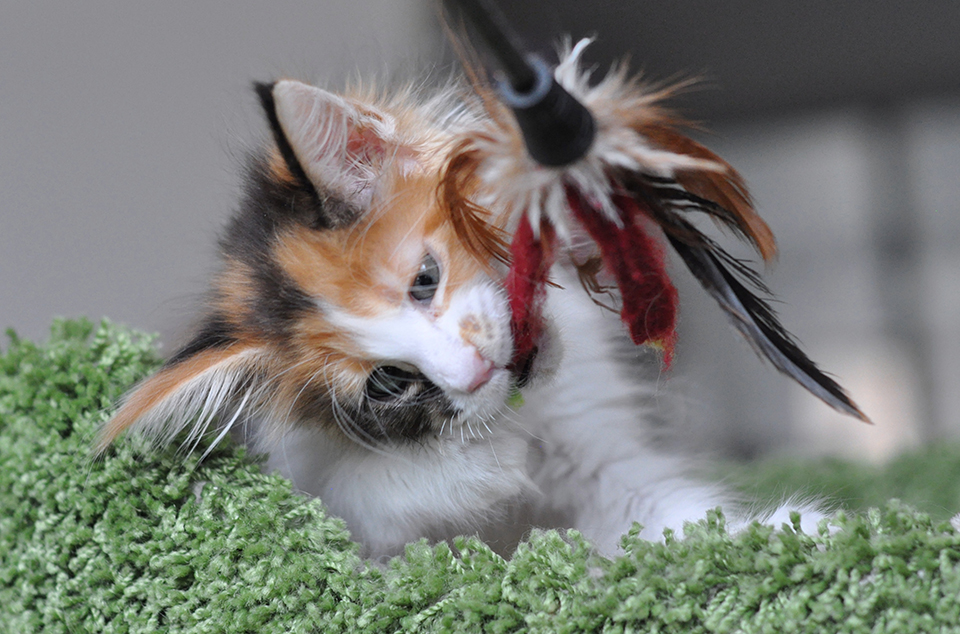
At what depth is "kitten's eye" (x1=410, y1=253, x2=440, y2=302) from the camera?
71 centimetres

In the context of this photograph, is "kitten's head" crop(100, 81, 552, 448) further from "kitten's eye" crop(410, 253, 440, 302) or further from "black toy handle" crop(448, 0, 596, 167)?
"black toy handle" crop(448, 0, 596, 167)

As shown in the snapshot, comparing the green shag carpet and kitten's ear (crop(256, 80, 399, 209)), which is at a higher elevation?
kitten's ear (crop(256, 80, 399, 209))

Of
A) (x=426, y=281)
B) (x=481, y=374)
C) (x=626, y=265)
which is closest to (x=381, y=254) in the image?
(x=426, y=281)

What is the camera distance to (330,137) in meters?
0.70

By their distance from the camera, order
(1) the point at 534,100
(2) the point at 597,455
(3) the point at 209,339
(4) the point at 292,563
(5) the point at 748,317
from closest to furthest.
Answer: 1. (1) the point at 534,100
2. (5) the point at 748,317
3. (4) the point at 292,563
4. (3) the point at 209,339
5. (2) the point at 597,455

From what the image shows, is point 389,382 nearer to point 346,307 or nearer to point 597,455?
point 346,307

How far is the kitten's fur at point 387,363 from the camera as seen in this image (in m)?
0.69

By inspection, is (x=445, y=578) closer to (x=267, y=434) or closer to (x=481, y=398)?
(x=481, y=398)

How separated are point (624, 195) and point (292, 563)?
1.33ft

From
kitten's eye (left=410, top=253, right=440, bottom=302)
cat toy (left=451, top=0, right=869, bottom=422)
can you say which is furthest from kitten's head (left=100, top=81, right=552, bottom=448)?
cat toy (left=451, top=0, right=869, bottom=422)

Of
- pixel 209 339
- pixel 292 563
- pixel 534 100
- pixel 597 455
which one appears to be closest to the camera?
pixel 534 100

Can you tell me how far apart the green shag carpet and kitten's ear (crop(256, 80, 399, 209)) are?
10.8 inches

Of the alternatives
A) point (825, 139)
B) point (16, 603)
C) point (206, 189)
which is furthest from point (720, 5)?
point (16, 603)

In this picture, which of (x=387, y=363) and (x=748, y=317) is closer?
(x=748, y=317)
